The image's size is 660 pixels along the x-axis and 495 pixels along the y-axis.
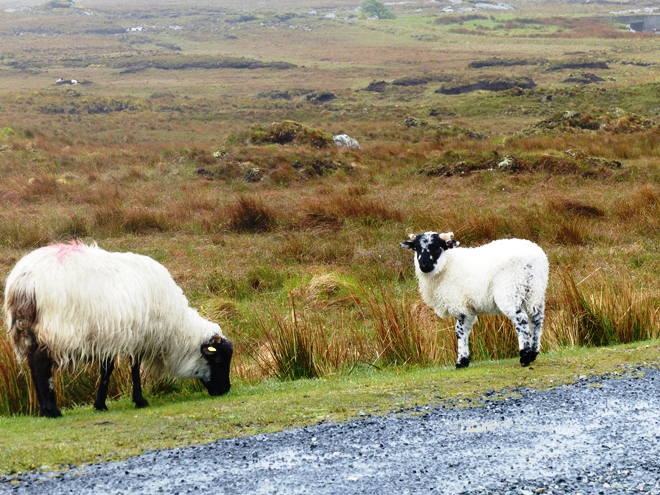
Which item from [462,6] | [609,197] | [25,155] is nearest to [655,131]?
[609,197]

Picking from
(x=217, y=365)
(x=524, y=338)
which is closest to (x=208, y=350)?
(x=217, y=365)

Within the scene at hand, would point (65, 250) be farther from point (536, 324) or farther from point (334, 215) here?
point (334, 215)

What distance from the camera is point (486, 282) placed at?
25.9 feet

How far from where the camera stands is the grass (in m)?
5.56

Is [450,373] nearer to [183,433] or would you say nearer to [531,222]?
[183,433]

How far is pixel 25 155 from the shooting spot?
32406mm

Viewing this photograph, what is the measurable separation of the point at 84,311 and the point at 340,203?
39.2ft

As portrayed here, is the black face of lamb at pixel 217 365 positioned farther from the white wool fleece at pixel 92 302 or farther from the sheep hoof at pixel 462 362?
the sheep hoof at pixel 462 362

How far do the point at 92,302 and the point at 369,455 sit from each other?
3.09 metres

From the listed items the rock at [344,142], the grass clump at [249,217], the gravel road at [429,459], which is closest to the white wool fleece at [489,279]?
the gravel road at [429,459]

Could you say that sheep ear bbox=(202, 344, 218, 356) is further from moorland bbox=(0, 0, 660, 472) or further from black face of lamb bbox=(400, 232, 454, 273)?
black face of lamb bbox=(400, 232, 454, 273)

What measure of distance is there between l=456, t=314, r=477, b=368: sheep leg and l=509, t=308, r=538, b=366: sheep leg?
628mm

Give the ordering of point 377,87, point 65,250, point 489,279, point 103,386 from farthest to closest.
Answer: point 377,87
point 489,279
point 103,386
point 65,250

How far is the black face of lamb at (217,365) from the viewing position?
311 inches
